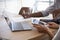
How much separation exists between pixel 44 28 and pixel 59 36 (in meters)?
0.27

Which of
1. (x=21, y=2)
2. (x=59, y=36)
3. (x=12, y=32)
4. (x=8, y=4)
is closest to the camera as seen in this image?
(x=59, y=36)

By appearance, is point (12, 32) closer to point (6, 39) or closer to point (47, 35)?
point (6, 39)

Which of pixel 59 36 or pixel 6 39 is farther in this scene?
pixel 6 39

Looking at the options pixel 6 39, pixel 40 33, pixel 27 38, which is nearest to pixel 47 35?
pixel 40 33

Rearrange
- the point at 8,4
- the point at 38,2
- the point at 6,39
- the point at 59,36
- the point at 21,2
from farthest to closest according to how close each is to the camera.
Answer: the point at 38,2 → the point at 21,2 → the point at 8,4 → the point at 6,39 → the point at 59,36

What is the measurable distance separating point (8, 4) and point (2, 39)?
2.33 meters

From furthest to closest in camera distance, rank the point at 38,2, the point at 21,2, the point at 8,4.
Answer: the point at 38,2
the point at 21,2
the point at 8,4

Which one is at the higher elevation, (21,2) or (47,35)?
(21,2)

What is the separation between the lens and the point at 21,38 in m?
0.91

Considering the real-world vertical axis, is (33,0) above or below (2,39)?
above

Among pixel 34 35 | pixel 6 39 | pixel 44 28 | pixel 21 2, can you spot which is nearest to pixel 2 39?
pixel 6 39

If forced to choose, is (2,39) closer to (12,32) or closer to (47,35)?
(12,32)

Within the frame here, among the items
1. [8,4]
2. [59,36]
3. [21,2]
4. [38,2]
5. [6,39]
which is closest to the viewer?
[59,36]

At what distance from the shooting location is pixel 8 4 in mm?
3137
